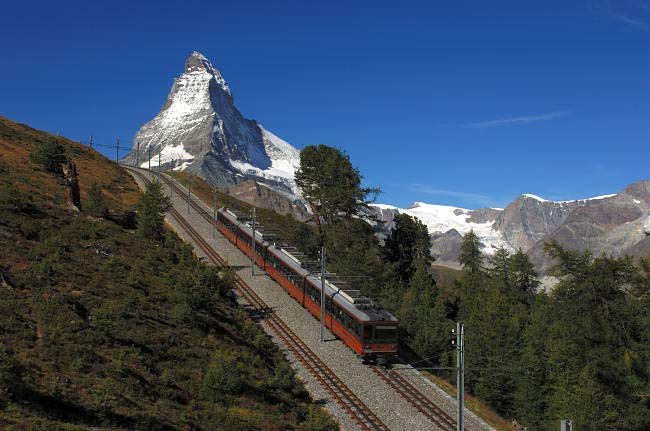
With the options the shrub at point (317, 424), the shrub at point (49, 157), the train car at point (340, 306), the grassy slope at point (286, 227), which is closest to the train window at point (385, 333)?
the train car at point (340, 306)

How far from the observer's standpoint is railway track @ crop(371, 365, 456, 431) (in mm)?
27922

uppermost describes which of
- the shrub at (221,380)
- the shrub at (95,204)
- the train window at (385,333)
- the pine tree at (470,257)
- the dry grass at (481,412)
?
the shrub at (95,204)

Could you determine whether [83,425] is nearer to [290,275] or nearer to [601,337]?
[290,275]

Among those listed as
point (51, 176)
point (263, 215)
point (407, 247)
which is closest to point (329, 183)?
point (407, 247)

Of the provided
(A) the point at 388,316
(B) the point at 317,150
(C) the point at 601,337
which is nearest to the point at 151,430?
(A) the point at 388,316

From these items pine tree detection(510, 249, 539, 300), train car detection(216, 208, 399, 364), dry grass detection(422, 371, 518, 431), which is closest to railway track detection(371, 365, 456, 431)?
train car detection(216, 208, 399, 364)

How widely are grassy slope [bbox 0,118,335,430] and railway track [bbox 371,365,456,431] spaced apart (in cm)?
579

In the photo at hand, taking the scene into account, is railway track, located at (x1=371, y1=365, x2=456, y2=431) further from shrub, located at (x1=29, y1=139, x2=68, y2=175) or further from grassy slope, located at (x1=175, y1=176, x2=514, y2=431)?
shrub, located at (x1=29, y1=139, x2=68, y2=175)

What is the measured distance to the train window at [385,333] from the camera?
3453cm

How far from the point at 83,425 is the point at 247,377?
12408 millimetres

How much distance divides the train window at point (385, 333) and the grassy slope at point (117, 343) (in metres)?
6.18

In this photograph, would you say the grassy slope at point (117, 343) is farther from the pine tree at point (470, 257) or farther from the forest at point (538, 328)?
the pine tree at point (470, 257)

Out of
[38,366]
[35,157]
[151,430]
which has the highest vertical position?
[35,157]

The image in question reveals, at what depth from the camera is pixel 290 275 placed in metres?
49.2
